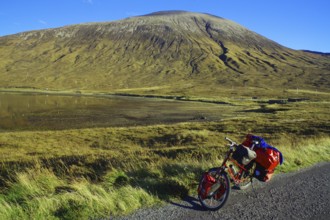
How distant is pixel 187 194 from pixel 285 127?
103 feet

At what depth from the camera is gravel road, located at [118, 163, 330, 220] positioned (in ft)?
23.9

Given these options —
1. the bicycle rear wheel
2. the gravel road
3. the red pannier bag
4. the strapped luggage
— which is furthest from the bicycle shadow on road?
the red pannier bag

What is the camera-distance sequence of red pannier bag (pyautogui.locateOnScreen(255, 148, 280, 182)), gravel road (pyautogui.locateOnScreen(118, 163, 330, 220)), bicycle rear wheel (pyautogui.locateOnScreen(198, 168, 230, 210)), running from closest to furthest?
gravel road (pyautogui.locateOnScreen(118, 163, 330, 220))
bicycle rear wheel (pyautogui.locateOnScreen(198, 168, 230, 210))
red pannier bag (pyautogui.locateOnScreen(255, 148, 280, 182))

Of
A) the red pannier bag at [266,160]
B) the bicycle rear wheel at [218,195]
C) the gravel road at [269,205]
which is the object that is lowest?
the gravel road at [269,205]

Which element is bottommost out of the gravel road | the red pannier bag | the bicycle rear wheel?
the gravel road

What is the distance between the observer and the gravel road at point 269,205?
730 cm

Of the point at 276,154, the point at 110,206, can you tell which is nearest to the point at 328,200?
the point at 276,154

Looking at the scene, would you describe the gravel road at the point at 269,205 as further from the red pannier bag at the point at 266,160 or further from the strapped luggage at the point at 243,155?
the strapped luggage at the point at 243,155

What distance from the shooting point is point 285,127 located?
1468 inches

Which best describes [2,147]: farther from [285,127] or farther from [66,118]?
[285,127]

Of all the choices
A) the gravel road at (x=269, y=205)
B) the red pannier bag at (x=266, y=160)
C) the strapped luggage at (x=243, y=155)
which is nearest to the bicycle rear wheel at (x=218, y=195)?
the gravel road at (x=269, y=205)

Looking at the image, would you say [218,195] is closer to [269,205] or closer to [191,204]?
[191,204]

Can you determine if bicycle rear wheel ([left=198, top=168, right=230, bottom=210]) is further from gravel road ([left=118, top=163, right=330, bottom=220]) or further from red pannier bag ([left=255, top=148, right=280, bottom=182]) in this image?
red pannier bag ([left=255, top=148, right=280, bottom=182])

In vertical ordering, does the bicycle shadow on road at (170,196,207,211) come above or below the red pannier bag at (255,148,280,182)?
below
